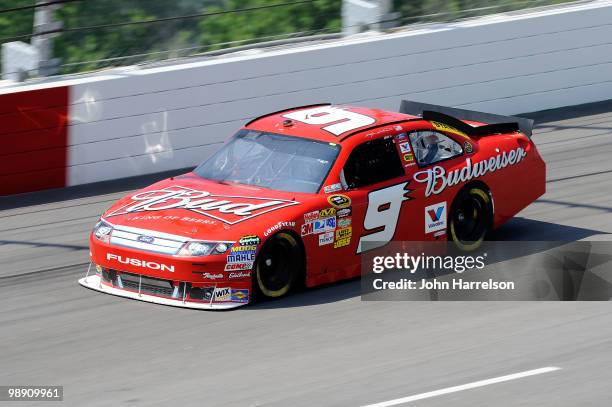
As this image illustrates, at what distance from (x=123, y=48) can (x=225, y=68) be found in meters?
1.38

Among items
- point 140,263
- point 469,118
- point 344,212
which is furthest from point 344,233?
point 469,118

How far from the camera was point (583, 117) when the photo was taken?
55.5ft

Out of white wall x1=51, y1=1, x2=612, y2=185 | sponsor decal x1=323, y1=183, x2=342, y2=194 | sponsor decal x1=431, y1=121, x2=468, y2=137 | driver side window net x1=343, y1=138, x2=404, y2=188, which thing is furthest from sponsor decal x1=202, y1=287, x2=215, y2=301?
white wall x1=51, y1=1, x2=612, y2=185

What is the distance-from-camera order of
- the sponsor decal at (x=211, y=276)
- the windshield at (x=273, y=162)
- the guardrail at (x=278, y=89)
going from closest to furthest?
1. the sponsor decal at (x=211, y=276)
2. the windshield at (x=273, y=162)
3. the guardrail at (x=278, y=89)

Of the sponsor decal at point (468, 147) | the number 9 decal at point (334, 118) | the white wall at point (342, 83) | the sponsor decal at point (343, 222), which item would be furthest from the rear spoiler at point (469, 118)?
the white wall at point (342, 83)

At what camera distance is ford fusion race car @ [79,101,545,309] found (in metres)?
8.91

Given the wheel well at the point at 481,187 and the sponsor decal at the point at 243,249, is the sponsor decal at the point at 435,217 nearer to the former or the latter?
the wheel well at the point at 481,187

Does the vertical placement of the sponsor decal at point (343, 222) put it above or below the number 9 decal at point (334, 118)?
below

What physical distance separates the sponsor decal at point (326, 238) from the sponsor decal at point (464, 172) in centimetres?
111

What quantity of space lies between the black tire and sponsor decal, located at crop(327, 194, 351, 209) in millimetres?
491

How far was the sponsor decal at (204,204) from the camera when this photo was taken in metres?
9.14

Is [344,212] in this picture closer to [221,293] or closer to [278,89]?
[221,293]

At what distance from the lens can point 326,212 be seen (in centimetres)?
935

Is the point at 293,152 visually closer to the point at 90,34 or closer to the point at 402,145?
the point at 402,145
